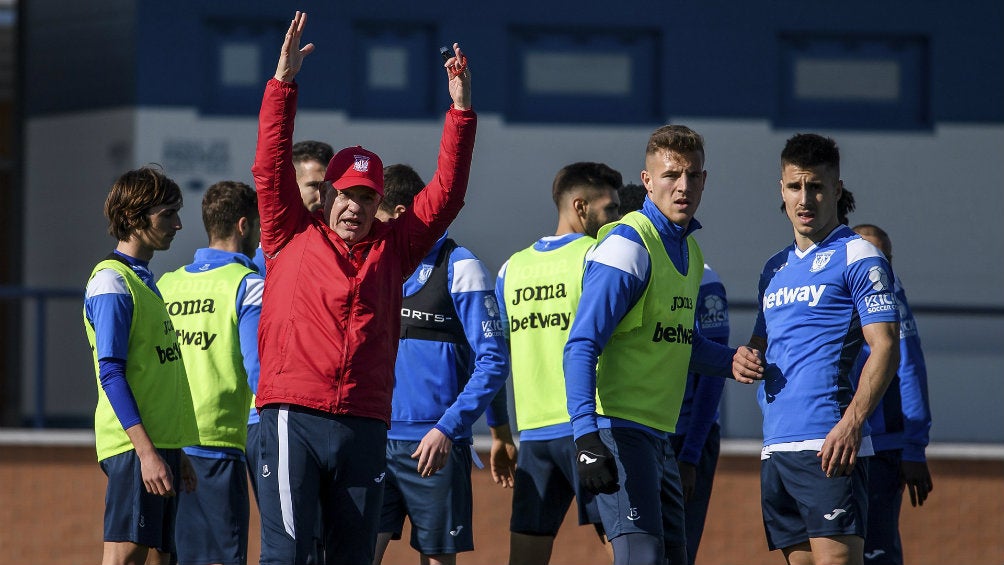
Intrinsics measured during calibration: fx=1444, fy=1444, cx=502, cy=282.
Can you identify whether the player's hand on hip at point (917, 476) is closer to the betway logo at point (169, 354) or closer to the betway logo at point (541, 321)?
the betway logo at point (541, 321)

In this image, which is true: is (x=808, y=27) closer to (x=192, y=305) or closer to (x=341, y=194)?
(x=192, y=305)

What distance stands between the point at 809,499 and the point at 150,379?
2495 mm

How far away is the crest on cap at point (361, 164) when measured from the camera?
4641 millimetres

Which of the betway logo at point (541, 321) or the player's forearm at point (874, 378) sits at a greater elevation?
the betway logo at point (541, 321)

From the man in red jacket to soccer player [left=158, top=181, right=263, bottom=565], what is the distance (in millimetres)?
1525

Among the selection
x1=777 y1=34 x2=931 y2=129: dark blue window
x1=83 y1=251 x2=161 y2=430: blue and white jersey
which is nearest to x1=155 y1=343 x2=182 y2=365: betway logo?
x1=83 y1=251 x2=161 y2=430: blue and white jersey

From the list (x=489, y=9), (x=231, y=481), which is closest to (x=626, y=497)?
(x=231, y=481)

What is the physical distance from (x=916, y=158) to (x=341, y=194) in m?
7.82

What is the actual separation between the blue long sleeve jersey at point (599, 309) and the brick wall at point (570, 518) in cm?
447

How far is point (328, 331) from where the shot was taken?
4.52 m

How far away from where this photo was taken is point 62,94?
1182 cm

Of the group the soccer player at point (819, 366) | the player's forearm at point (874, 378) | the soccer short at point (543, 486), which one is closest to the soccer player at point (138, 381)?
Result: the soccer short at point (543, 486)

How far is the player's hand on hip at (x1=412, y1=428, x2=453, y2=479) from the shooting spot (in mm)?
5270

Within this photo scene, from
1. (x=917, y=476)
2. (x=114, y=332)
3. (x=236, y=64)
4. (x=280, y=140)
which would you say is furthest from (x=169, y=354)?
(x=236, y=64)
